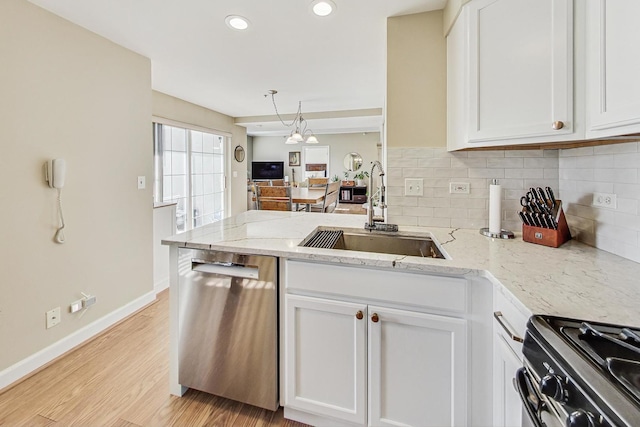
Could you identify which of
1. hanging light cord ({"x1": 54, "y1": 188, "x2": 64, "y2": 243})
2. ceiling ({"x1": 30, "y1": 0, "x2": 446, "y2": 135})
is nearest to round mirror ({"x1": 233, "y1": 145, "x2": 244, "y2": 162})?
ceiling ({"x1": 30, "y1": 0, "x2": 446, "y2": 135})

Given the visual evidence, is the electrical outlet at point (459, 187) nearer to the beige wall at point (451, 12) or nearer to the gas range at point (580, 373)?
the beige wall at point (451, 12)

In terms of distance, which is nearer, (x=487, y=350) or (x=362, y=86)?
(x=487, y=350)

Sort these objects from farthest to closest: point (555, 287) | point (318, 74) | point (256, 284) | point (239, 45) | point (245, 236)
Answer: point (318, 74), point (239, 45), point (245, 236), point (256, 284), point (555, 287)

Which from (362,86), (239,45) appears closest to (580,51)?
(239,45)

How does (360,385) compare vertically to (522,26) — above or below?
below

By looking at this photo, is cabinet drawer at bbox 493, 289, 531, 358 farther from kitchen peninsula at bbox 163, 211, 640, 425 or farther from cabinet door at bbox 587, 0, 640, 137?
cabinet door at bbox 587, 0, 640, 137

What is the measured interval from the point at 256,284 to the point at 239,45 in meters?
2.05

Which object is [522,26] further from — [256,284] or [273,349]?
[273,349]

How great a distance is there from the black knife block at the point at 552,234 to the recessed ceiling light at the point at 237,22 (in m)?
2.18

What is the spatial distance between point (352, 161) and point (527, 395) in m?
8.06

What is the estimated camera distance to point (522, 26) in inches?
49.5

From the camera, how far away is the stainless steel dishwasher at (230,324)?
1383 millimetres

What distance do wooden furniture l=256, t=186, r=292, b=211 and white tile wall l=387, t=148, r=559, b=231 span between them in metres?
2.09

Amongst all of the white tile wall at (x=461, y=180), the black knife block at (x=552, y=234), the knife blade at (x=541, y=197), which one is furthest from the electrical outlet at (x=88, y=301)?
the knife blade at (x=541, y=197)
